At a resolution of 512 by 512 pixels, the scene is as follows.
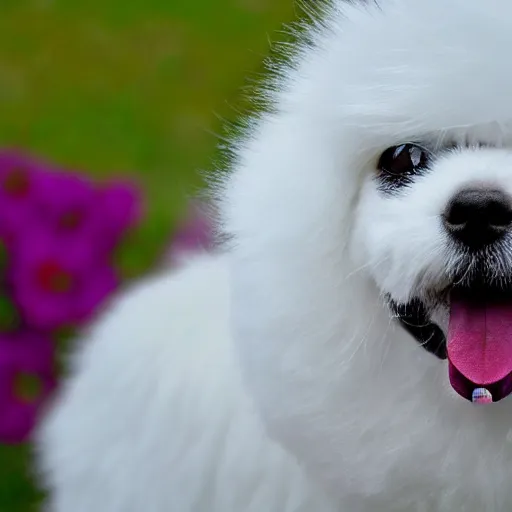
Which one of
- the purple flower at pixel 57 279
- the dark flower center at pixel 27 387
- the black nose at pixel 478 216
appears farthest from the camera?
the dark flower center at pixel 27 387

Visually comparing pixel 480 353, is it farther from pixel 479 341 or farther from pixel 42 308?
pixel 42 308

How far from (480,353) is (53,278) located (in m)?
1.32

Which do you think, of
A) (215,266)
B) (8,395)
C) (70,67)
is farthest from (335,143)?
(70,67)

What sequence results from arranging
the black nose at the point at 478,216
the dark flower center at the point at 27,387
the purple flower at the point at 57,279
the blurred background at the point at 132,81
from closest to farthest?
1. the black nose at the point at 478,216
2. the purple flower at the point at 57,279
3. the dark flower center at the point at 27,387
4. the blurred background at the point at 132,81

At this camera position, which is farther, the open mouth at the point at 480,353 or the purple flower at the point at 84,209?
the purple flower at the point at 84,209

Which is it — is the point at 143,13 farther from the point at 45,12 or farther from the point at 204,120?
the point at 204,120

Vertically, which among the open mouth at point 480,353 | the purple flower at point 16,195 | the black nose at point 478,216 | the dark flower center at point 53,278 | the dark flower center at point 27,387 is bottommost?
the dark flower center at point 27,387

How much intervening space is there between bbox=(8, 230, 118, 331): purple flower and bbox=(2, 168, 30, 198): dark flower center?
11 centimetres

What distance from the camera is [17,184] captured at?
7.33 feet

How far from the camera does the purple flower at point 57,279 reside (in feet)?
7.10

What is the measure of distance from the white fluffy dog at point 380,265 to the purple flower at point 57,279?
2.87 feet

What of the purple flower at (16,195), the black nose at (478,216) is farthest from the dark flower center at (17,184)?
the black nose at (478,216)

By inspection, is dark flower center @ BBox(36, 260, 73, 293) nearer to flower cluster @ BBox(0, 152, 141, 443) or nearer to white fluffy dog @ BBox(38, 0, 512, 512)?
flower cluster @ BBox(0, 152, 141, 443)

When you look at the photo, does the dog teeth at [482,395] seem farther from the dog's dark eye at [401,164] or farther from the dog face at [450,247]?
the dog's dark eye at [401,164]
